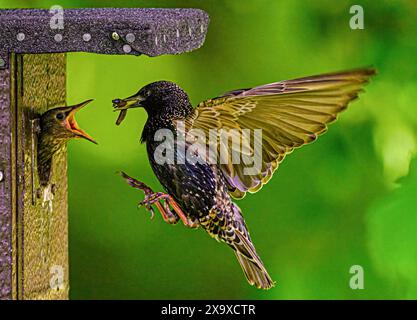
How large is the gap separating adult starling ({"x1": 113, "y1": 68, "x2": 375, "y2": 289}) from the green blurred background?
951 millimetres

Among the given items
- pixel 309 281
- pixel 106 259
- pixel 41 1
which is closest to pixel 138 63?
pixel 41 1

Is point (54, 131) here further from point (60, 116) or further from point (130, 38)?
point (130, 38)

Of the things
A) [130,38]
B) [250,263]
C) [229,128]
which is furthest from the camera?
[250,263]

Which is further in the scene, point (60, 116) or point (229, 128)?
point (60, 116)

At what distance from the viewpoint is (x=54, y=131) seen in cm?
221

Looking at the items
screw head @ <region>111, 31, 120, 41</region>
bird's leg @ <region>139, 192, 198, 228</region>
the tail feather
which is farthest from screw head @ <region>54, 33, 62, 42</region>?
the tail feather

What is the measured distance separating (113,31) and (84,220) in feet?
4.21

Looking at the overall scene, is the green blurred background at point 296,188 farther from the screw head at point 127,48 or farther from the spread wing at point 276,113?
the screw head at point 127,48

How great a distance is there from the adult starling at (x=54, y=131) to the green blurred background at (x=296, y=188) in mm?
839

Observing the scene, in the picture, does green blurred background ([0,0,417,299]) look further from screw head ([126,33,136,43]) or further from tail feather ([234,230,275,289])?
screw head ([126,33,136,43])

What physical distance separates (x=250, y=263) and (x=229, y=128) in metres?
0.32

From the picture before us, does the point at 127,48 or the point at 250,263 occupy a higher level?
the point at 127,48

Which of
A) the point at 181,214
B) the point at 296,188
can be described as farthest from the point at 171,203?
the point at 296,188

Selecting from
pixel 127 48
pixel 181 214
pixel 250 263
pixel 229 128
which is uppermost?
pixel 127 48
